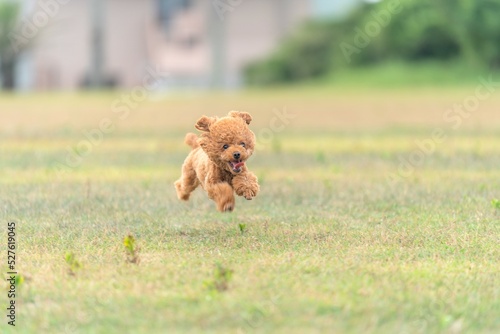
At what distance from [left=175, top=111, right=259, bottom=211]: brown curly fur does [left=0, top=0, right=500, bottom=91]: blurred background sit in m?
22.7

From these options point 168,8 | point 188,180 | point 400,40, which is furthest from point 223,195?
point 168,8

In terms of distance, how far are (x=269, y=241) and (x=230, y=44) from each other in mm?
35808

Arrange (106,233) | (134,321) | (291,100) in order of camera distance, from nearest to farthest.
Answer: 1. (134,321)
2. (106,233)
3. (291,100)

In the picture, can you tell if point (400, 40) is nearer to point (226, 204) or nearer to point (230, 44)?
point (230, 44)

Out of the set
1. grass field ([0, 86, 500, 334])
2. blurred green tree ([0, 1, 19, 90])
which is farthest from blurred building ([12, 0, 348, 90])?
grass field ([0, 86, 500, 334])

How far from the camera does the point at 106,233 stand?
19.8 ft

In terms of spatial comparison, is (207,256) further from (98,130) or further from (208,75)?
(208,75)

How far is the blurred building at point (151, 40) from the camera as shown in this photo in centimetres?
4038

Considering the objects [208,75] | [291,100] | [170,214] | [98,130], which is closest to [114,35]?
[208,75]

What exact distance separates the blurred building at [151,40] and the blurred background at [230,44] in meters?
0.04

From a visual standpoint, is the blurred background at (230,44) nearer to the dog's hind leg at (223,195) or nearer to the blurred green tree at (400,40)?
the blurred green tree at (400,40)

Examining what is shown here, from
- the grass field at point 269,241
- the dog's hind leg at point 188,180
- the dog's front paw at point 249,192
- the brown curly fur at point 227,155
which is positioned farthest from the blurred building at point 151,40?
the dog's front paw at point 249,192

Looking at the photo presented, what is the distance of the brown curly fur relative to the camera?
232 inches

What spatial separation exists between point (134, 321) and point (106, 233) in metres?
1.98
